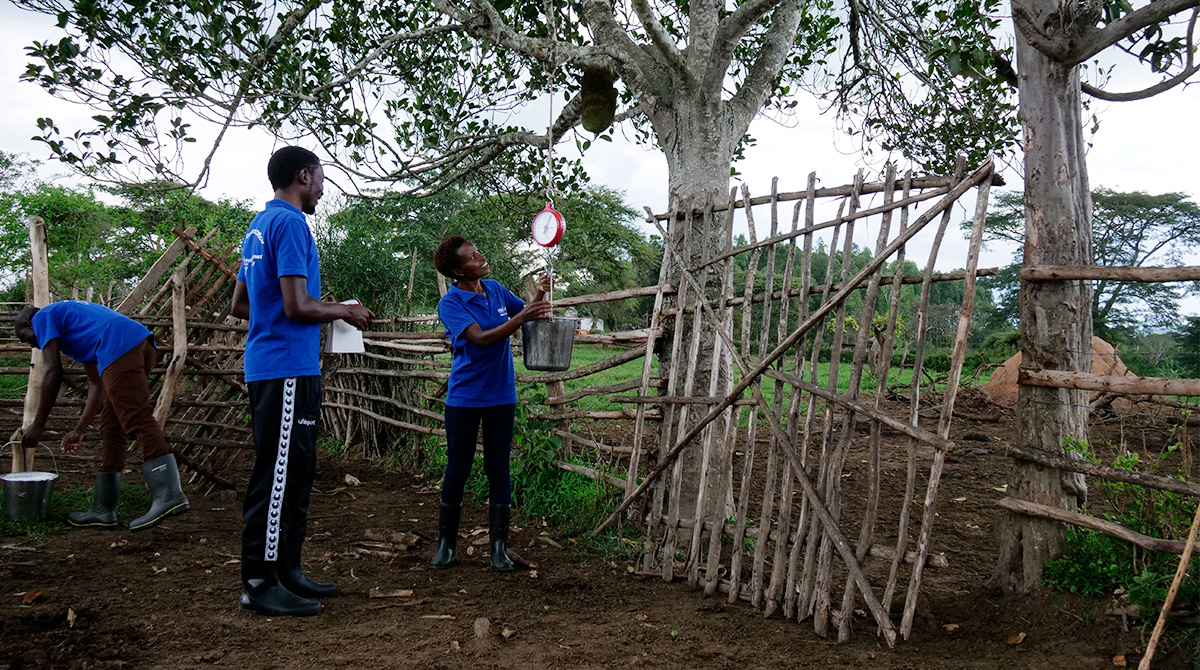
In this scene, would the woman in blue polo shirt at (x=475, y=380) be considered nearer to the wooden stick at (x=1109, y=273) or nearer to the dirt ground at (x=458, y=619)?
the dirt ground at (x=458, y=619)

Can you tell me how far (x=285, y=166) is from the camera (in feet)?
10.1

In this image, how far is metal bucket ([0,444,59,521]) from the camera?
14.1 feet

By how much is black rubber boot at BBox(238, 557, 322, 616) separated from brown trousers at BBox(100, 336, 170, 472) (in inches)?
70.1

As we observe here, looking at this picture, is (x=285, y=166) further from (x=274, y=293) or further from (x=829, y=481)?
(x=829, y=481)

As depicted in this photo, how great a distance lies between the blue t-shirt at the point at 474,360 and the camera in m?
3.57

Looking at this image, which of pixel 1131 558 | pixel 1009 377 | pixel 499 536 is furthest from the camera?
pixel 1009 377

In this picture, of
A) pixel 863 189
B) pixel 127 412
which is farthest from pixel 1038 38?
pixel 127 412

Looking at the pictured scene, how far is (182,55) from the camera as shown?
17.0 ft

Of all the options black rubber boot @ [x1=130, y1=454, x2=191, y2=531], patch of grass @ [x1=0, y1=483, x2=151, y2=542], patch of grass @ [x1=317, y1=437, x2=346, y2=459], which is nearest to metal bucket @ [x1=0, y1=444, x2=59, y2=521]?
patch of grass @ [x1=0, y1=483, x2=151, y2=542]

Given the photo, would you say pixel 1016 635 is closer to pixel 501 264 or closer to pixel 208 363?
pixel 208 363

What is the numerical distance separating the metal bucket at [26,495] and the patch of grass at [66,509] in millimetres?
42

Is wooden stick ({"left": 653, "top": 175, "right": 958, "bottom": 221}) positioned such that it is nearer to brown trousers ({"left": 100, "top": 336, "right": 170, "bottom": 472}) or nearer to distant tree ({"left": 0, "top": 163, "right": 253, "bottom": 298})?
brown trousers ({"left": 100, "top": 336, "right": 170, "bottom": 472})

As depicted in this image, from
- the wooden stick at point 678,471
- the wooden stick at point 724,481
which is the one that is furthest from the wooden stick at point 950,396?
the wooden stick at point 678,471

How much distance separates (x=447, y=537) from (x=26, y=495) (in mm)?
2541
